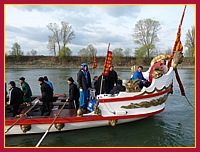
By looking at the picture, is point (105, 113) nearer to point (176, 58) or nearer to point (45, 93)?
point (45, 93)

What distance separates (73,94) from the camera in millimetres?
5730

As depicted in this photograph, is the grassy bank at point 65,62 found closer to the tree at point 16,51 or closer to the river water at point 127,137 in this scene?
the tree at point 16,51

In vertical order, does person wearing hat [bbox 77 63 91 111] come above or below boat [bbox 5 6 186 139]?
above

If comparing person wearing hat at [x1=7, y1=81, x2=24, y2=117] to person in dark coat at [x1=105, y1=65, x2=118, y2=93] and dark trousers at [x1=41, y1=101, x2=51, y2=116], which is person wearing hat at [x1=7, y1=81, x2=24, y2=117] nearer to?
dark trousers at [x1=41, y1=101, x2=51, y2=116]

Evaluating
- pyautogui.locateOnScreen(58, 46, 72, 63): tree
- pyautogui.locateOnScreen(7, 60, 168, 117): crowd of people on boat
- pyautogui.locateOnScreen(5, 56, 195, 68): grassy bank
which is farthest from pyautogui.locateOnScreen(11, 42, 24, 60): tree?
pyautogui.locateOnScreen(7, 60, 168, 117): crowd of people on boat

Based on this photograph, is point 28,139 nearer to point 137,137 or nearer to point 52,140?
point 52,140

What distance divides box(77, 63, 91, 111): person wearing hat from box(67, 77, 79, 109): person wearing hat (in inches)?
7.4

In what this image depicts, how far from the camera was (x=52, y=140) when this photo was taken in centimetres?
509

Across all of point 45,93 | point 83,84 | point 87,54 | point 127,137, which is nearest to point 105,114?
point 127,137

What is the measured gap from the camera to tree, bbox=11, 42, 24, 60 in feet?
132

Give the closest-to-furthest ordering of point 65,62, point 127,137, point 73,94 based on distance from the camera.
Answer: point 127,137
point 73,94
point 65,62

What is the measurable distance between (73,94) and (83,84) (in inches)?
19.3

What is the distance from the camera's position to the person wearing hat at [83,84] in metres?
5.55

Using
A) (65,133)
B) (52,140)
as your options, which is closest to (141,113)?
(65,133)
